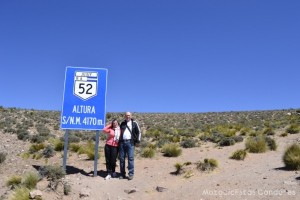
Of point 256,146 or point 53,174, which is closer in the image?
point 53,174

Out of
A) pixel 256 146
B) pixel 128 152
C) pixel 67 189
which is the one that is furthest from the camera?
pixel 256 146

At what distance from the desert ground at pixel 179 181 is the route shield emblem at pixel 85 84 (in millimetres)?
2571

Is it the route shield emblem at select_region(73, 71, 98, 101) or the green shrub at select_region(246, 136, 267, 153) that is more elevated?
the route shield emblem at select_region(73, 71, 98, 101)

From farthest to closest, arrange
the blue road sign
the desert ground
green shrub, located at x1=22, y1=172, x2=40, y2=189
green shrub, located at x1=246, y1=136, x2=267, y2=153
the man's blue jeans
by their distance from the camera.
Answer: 1. green shrub, located at x1=246, y1=136, x2=267, y2=153
2. the blue road sign
3. the man's blue jeans
4. green shrub, located at x1=22, y1=172, x2=40, y2=189
5. the desert ground

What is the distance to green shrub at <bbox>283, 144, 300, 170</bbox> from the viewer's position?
37.4 ft

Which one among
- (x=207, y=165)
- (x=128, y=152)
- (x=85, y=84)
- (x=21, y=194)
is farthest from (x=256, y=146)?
(x=21, y=194)

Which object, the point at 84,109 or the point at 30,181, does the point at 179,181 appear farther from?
the point at 30,181

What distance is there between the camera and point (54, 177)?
11.1 metres

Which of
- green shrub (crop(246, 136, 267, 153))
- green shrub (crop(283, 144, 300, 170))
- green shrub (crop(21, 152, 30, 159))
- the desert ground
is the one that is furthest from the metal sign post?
green shrub (crop(246, 136, 267, 153))

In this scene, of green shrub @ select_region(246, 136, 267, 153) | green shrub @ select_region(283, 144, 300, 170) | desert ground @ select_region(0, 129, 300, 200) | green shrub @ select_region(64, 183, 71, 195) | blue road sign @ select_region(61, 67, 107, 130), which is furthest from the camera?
green shrub @ select_region(246, 136, 267, 153)

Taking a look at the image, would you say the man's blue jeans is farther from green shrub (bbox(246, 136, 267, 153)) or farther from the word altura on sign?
green shrub (bbox(246, 136, 267, 153))

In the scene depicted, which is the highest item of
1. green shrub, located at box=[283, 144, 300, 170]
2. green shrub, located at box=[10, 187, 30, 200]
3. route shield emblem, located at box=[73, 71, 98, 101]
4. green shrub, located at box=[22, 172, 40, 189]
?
route shield emblem, located at box=[73, 71, 98, 101]

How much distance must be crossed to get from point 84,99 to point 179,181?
4042mm

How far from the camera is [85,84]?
13383 mm
